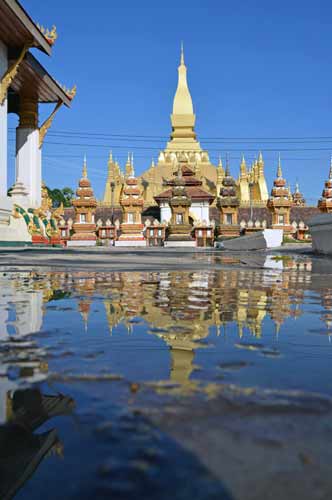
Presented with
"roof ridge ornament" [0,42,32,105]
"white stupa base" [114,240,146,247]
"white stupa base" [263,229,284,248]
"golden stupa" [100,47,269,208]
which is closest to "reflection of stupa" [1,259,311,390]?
"white stupa base" [263,229,284,248]

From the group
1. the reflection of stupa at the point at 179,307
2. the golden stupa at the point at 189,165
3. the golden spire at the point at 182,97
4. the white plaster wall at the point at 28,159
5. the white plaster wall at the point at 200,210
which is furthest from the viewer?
the golden spire at the point at 182,97

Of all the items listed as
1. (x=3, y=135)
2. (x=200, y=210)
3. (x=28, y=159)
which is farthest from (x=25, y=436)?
(x=200, y=210)

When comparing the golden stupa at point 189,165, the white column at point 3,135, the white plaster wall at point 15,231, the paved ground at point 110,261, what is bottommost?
the paved ground at point 110,261

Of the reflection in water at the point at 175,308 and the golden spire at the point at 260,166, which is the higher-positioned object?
the golden spire at the point at 260,166

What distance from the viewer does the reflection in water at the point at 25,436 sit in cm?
46

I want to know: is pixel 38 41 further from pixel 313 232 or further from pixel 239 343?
pixel 239 343

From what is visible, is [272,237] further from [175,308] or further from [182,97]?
[182,97]

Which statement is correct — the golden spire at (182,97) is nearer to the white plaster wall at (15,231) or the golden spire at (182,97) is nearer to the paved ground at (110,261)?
the white plaster wall at (15,231)

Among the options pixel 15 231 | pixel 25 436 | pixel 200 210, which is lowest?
pixel 25 436

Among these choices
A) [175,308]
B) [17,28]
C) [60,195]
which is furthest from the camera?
[60,195]

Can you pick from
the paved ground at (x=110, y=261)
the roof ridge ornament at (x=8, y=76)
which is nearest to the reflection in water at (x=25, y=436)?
the paved ground at (x=110, y=261)

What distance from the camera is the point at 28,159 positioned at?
46.8ft

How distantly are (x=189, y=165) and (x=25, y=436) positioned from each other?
108 ft

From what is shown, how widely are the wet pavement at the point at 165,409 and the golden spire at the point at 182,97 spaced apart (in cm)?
3861
